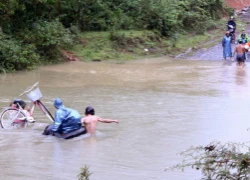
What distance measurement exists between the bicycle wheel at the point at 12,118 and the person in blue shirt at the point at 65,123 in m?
0.92

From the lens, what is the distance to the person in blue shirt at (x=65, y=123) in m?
10.5

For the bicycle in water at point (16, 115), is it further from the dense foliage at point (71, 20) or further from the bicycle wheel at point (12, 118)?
the dense foliage at point (71, 20)

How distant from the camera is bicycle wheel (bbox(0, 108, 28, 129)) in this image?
1135cm

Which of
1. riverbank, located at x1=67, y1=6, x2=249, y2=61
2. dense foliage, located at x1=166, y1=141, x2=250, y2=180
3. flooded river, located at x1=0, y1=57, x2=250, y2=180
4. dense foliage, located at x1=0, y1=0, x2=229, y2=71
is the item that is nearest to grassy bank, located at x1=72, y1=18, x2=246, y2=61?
riverbank, located at x1=67, y1=6, x2=249, y2=61

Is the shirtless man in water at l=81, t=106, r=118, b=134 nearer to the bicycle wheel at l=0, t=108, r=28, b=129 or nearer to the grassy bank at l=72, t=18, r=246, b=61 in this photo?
the bicycle wheel at l=0, t=108, r=28, b=129

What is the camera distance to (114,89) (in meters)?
17.2

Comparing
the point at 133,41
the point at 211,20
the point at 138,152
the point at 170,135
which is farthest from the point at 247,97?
the point at 211,20

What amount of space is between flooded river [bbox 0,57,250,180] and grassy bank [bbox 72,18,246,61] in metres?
1.93

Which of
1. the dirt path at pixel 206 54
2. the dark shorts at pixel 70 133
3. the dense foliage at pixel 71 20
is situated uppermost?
the dense foliage at pixel 71 20

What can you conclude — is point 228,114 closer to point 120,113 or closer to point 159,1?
point 120,113

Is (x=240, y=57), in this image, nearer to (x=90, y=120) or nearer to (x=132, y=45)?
(x=132, y=45)

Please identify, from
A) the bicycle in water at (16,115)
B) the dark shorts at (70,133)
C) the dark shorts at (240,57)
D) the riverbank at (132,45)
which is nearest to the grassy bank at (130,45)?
the riverbank at (132,45)

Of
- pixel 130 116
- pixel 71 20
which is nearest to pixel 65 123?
pixel 130 116

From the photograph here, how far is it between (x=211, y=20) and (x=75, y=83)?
55.0ft
